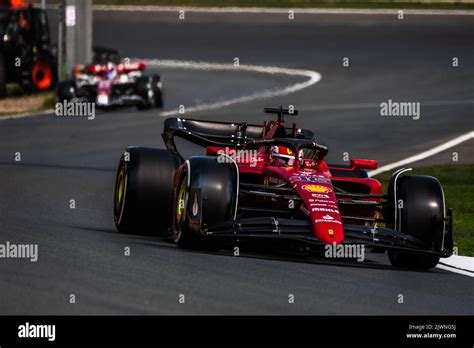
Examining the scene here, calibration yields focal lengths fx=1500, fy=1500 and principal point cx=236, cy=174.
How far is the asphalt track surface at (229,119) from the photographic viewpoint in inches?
401

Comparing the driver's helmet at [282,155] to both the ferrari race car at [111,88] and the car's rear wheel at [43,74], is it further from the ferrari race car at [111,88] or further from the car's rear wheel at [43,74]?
the car's rear wheel at [43,74]

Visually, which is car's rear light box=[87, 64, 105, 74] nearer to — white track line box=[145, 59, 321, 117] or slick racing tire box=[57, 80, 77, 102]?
slick racing tire box=[57, 80, 77, 102]

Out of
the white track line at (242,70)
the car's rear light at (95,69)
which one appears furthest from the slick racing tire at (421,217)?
the car's rear light at (95,69)

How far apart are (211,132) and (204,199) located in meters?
3.21

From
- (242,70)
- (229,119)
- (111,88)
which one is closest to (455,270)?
(229,119)

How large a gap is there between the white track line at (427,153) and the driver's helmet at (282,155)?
7.49 meters

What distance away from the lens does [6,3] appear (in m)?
35.1

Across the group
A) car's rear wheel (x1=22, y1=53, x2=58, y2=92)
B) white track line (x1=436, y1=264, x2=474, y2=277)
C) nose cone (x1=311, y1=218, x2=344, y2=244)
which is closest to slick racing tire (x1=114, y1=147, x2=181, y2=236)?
nose cone (x1=311, y1=218, x2=344, y2=244)

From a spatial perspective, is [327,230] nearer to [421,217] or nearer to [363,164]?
[421,217]

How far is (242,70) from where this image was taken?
39.1 m

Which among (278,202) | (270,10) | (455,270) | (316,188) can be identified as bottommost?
(455,270)

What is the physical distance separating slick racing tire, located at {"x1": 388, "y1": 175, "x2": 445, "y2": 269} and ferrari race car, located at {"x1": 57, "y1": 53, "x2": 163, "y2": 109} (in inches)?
703

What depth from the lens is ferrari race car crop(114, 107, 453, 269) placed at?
40.0ft
